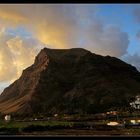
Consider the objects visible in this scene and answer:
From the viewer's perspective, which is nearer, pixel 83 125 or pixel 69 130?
pixel 69 130

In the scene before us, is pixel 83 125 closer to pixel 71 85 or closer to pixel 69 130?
pixel 69 130

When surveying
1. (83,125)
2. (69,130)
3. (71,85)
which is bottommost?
(69,130)

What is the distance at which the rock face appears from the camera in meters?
69.6

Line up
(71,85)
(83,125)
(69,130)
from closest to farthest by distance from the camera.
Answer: (69,130)
(83,125)
(71,85)

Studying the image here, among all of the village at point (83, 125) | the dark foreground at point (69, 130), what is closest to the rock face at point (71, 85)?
the village at point (83, 125)

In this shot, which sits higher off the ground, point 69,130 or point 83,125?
point 83,125

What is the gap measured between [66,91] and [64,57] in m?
22.1

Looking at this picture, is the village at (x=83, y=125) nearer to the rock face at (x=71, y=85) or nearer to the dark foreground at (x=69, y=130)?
the dark foreground at (x=69, y=130)

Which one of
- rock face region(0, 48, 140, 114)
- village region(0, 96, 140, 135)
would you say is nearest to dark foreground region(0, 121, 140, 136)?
village region(0, 96, 140, 135)

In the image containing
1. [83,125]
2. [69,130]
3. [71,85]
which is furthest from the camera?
[71,85]

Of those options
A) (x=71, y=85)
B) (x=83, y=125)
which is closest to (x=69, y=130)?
(x=83, y=125)

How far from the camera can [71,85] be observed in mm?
85000

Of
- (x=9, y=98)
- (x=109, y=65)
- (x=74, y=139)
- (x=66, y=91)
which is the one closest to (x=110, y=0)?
(x=74, y=139)

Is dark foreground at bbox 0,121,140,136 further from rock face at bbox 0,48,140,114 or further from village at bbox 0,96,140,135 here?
rock face at bbox 0,48,140,114
